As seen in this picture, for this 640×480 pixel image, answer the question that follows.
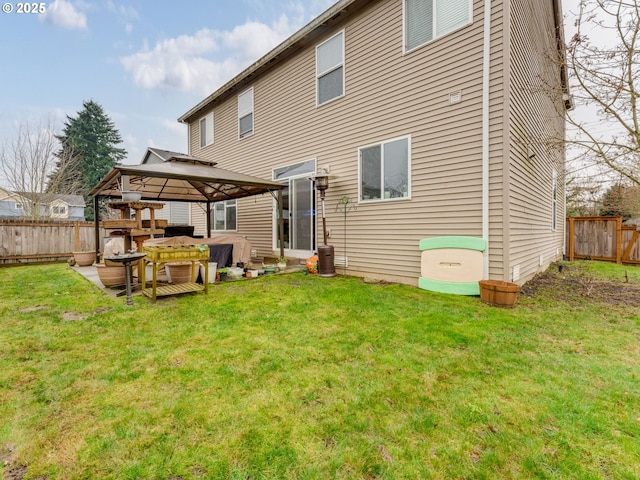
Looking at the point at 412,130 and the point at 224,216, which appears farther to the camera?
the point at 224,216

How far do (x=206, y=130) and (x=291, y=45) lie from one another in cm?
526

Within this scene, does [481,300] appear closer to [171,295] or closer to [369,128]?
[369,128]

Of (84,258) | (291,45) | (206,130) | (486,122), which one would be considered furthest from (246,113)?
(486,122)

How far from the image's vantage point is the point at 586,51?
17.2ft

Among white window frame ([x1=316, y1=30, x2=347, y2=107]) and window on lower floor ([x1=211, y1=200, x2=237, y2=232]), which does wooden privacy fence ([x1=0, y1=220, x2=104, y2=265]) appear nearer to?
window on lower floor ([x1=211, y1=200, x2=237, y2=232])

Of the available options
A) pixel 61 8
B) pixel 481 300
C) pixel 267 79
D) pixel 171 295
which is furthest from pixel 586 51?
pixel 61 8

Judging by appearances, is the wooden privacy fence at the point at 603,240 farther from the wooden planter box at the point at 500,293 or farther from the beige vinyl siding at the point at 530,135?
the wooden planter box at the point at 500,293

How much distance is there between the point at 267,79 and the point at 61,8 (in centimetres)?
779

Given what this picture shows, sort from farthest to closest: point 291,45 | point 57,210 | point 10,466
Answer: point 57,210 < point 291,45 < point 10,466

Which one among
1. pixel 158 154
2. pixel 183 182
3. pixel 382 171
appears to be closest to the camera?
pixel 382 171

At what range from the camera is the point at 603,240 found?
32.5 ft

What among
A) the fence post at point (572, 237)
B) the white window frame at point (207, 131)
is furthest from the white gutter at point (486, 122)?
the white window frame at point (207, 131)

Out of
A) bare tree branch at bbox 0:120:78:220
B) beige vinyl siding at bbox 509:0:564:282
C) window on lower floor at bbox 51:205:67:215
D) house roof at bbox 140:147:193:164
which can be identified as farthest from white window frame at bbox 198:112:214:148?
window on lower floor at bbox 51:205:67:215

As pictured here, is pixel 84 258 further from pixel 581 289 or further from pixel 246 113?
pixel 581 289
